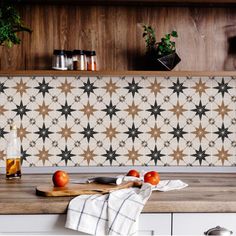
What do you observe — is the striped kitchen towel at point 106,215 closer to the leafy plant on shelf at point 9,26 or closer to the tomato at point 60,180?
the tomato at point 60,180

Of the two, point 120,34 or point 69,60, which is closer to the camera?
point 69,60

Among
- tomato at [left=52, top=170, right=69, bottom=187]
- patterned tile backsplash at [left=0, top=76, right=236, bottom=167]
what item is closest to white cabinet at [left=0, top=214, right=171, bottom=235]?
tomato at [left=52, top=170, right=69, bottom=187]

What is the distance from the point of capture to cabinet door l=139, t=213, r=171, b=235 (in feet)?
6.42

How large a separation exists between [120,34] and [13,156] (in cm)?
92

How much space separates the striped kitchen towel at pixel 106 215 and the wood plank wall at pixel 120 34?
0.99 m

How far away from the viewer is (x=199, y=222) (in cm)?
197

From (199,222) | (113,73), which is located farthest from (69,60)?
(199,222)

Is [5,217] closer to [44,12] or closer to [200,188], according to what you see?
[200,188]

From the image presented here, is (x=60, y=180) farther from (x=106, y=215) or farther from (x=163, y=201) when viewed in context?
(x=163, y=201)

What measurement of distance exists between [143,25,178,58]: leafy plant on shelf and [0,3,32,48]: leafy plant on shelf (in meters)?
0.65

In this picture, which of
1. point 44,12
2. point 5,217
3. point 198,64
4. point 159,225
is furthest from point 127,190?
point 44,12

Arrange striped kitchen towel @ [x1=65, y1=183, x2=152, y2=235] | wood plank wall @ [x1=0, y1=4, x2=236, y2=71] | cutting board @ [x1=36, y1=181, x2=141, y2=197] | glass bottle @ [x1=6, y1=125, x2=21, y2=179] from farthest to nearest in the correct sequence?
wood plank wall @ [x1=0, y1=4, x2=236, y2=71], glass bottle @ [x1=6, y1=125, x2=21, y2=179], cutting board @ [x1=36, y1=181, x2=141, y2=197], striped kitchen towel @ [x1=65, y1=183, x2=152, y2=235]

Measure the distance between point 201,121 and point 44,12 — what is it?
110 centimetres

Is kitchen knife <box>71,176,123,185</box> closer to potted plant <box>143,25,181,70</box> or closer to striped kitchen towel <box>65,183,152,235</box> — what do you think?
striped kitchen towel <box>65,183,152,235</box>
